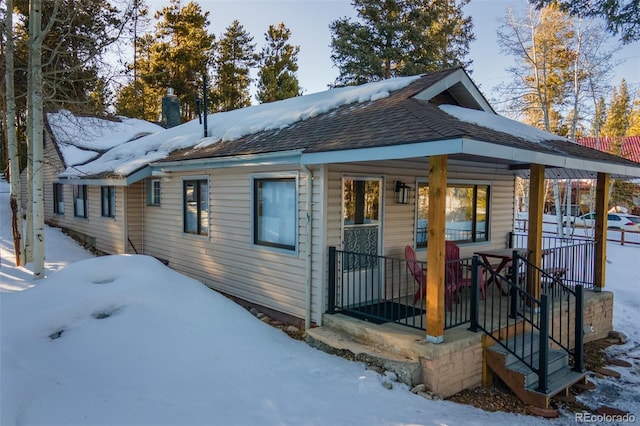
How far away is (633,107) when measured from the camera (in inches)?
1425

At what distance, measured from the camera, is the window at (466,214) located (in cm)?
831

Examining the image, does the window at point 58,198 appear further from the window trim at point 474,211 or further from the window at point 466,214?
the window at point 466,214

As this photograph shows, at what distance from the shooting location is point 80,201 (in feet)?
46.4

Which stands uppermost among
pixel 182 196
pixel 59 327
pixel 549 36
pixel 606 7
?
pixel 549 36

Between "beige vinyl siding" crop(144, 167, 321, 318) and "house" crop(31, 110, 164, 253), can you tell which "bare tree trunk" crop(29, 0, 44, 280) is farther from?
"beige vinyl siding" crop(144, 167, 321, 318)

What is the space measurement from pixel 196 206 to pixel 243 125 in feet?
6.72

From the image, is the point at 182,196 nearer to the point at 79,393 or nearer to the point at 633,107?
the point at 79,393

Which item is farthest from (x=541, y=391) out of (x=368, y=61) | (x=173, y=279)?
(x=368, y=61)

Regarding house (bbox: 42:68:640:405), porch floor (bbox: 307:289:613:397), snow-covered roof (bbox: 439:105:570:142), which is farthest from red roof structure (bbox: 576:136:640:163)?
porch floor (bbox: 307:289:613:397)

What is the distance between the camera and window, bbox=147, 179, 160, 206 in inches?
414

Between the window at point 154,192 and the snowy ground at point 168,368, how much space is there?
3.41 m

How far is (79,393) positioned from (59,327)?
166 cm

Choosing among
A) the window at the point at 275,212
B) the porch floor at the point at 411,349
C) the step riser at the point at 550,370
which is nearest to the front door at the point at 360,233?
the porch floor at the point at 411,349

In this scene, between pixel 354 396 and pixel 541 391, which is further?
pixel 541 391
